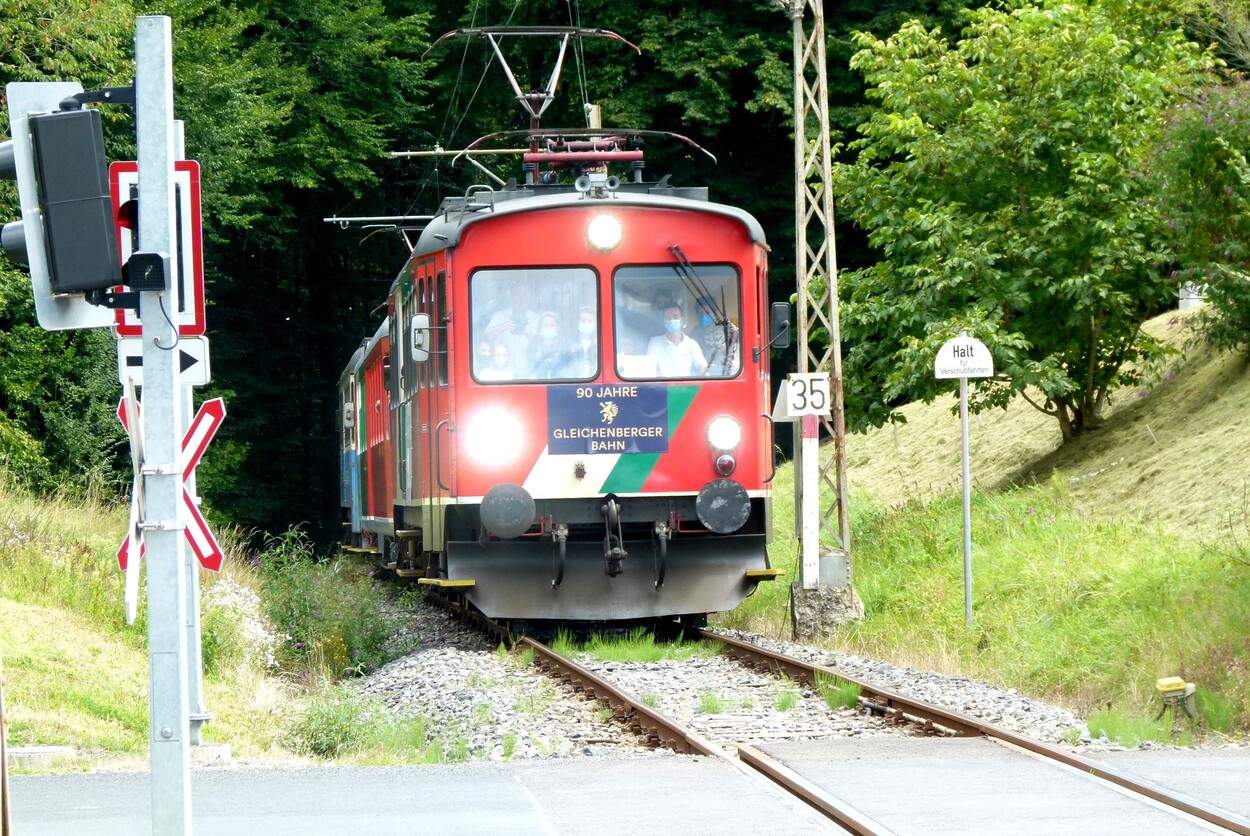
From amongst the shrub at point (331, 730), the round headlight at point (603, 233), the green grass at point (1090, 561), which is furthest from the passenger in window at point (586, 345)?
the shrub at point (331, 730)

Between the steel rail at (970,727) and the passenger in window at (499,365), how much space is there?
290 centimetres

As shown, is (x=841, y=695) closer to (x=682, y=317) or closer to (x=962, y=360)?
(x=962, y=360)

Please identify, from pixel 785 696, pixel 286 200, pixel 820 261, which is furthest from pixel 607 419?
pixel 286 200

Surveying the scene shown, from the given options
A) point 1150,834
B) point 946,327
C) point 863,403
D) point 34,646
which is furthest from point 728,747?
point 863,403

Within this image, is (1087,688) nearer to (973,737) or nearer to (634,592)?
(973,737)

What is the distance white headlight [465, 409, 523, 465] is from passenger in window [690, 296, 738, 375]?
1769 millimetres

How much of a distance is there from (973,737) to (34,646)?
6.19 metres

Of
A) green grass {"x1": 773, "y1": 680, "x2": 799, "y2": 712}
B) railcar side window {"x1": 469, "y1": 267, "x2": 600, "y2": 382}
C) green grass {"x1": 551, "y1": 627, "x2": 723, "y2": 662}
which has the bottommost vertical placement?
green grass {"x1": 551, "y1": 627, "x2": 723, "y2": 662}

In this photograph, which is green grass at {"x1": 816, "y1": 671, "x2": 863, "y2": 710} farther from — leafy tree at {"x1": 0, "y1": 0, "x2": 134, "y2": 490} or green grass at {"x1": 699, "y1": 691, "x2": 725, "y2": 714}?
leafy tree at {"x1": 0, "y1": 0, "x2": 134, "y2": 490}

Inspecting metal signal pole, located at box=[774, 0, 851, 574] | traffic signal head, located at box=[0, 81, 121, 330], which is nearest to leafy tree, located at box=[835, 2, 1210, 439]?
metal signal pole, located at box=[774, 0, 851, 574]

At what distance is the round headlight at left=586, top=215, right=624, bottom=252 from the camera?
1447 centimetres

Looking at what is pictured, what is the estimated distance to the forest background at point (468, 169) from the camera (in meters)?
19.6

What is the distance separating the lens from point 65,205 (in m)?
5.66

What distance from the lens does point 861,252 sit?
128ft
